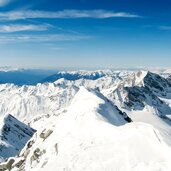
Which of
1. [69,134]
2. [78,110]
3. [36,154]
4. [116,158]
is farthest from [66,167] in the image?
[78,110]

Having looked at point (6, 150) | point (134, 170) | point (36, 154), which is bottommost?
point (6, 150)

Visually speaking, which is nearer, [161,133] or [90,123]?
[161,133]

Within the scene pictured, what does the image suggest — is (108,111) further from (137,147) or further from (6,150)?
(6,150)

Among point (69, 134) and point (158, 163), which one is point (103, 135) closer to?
point (69, 134)

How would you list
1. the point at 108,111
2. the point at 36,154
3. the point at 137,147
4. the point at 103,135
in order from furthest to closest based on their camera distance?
the point at 108,111 → the point at 36,154 → the point at 103,135 → the point at 137,147

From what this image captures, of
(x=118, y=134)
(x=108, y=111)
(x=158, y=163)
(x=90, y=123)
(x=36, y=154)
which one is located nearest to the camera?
(x=158, y=163)

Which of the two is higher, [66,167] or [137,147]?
[137,147]
